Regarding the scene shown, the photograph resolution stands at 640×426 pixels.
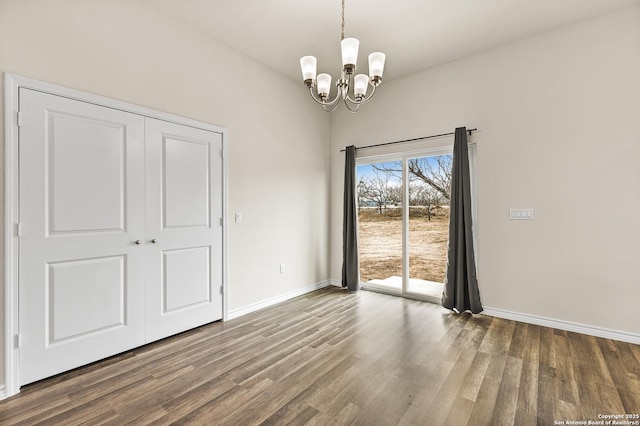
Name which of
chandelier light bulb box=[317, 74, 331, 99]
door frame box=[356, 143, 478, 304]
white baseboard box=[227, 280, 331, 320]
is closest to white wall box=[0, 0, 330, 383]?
white baseboard box=[227, 280, 331, 320]

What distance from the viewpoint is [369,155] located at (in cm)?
452

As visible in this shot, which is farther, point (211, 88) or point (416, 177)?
point (416, 177)

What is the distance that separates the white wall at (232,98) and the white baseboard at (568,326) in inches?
99.5

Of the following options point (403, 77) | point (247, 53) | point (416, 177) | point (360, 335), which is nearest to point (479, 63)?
point (403, 77)

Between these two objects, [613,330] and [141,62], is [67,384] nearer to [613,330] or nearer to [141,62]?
[141,62]

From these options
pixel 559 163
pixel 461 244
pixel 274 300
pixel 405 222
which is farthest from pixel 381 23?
pixel 274 300

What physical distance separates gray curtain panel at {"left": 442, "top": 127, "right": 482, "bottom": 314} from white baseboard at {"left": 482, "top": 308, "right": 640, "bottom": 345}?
0.25m

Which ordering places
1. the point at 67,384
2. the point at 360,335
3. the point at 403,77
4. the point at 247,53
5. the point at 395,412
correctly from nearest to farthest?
the point at 395,412 < the point at 67,384 < the point at 360,335 < the point at 247,53 < the point at 403,77

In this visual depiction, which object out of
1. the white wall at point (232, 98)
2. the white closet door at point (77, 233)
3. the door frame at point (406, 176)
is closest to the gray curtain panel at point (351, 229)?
the door frame at point (406, 176)

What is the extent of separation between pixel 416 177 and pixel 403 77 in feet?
4.69

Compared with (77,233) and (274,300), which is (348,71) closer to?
(77,233)

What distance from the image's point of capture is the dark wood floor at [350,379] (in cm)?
180

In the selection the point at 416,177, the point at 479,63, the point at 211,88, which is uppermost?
the point at 479,63

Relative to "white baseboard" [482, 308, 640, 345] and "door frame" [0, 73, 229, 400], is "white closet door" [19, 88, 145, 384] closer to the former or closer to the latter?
"door frame" [0, 73, 229, 400]
